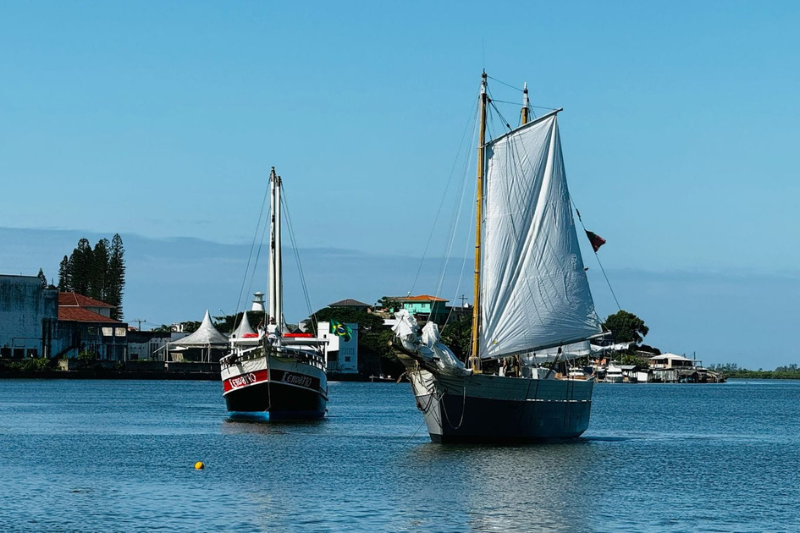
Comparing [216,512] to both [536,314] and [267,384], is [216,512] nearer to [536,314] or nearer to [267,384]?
[536,314]

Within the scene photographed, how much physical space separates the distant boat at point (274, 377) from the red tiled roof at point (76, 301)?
114625mm

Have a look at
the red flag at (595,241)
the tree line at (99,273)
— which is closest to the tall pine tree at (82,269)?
the tree line at (99,273)

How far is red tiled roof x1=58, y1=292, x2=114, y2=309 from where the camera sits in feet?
581

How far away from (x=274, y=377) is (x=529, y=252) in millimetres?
17509

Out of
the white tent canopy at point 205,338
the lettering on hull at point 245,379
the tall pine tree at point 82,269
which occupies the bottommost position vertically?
the lettering on hull at point 245,379

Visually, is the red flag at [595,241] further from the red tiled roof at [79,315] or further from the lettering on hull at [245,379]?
the red tiled roof at [79,315]

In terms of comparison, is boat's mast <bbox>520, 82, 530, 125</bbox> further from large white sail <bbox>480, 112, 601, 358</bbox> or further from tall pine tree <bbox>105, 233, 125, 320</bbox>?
tall pine tree <bbox>105, 233, 125, 320</bbox>

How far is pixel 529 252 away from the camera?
51.7 meters

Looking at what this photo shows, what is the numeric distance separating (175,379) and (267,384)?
107m

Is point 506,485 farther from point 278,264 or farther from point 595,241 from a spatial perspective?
point 278,264

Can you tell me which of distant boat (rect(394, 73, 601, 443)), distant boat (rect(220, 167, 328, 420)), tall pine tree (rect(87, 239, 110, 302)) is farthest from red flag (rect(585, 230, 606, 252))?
tall pine tree (rect(87, 239, 110, 302))

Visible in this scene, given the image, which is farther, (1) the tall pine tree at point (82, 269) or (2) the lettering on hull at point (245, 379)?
(1) the tall pine tree at point (82, 269)

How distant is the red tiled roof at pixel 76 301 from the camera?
177 m

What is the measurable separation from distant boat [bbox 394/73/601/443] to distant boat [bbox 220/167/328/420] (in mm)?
14003
